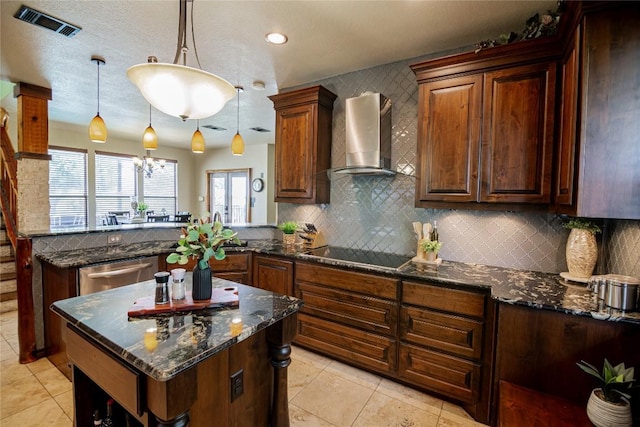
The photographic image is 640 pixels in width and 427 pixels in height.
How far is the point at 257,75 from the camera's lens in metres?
3.34

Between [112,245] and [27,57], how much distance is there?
2.02 m

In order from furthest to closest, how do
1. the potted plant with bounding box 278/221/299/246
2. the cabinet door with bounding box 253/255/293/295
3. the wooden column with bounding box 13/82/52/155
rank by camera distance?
the wooden column with bounding box 13/82/52/155
the potted plant with bounding box 278/221/299/246
the cabinet door with bounding box 253/255/293/295

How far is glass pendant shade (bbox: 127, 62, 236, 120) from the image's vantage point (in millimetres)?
1254

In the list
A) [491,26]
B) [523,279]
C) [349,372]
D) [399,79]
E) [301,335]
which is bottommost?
[349,372]

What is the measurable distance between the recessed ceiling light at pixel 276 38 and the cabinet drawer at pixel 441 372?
2.67 m

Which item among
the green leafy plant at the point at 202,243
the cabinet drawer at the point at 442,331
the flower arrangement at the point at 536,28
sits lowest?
the cabinet drawer at the point at 442,331

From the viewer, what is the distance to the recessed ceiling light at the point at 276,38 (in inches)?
97.0

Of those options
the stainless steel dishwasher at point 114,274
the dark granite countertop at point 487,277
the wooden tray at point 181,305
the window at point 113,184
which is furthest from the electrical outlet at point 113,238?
the window at point 113,184

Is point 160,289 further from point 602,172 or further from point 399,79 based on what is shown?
point 399,79

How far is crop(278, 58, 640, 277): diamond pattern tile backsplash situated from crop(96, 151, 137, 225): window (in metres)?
5.75

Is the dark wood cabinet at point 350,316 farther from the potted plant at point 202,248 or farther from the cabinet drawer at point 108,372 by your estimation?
the cabinet drawer at point 108,372

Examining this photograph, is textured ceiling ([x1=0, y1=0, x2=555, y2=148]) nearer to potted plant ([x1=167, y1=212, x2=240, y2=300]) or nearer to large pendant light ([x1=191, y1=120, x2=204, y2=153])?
large pendant light ([x1=191, y1=120, x2=204, y2=153])

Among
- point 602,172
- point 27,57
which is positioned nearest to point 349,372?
point 602,172

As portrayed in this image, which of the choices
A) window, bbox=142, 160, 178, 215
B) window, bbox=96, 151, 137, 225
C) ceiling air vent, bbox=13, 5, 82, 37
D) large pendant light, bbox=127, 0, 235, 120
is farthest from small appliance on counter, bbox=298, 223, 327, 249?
window, bbox=142, 160, 178, 215
